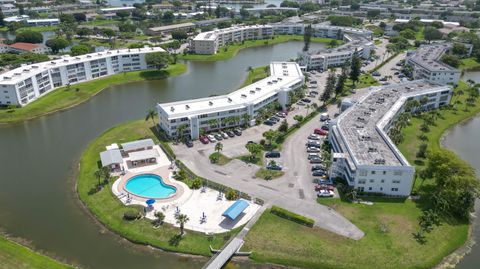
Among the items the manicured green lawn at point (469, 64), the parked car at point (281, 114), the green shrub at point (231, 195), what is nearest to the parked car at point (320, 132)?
the parked car at point (281, 114)

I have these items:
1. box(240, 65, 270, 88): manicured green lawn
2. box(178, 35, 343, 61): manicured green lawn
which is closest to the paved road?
box(240, 65, 270, 88): manicured green lawn

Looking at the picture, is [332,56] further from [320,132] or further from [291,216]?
[291,216]

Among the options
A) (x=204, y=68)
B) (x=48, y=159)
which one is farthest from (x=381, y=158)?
(x=204, y=68)

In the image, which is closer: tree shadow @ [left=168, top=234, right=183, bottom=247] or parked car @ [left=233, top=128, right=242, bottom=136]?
tree shadow @ [left=168, top=234, right=183, bottom=247]

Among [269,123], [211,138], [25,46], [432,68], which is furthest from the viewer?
[25,46]

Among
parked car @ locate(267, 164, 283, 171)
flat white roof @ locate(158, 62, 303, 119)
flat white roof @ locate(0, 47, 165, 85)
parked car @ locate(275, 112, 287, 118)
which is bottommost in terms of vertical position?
parked car @ locate(267, 164, 283, 171)

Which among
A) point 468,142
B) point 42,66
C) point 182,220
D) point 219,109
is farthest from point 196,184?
point 42,66

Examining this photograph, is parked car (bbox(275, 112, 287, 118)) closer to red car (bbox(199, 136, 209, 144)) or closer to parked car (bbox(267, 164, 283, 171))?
red car (bbox(199, 136, 209, 144))
